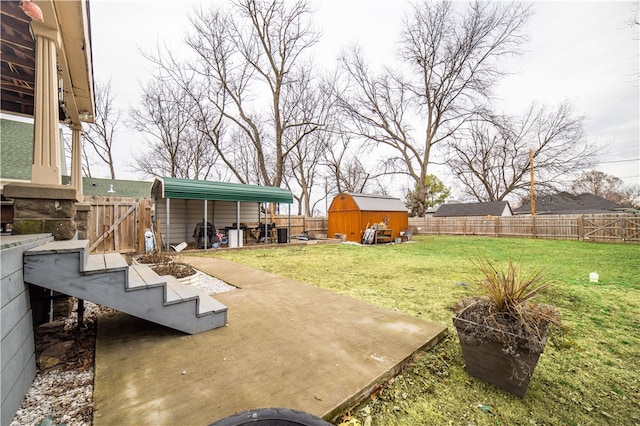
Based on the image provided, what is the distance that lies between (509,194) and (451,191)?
29.9ft

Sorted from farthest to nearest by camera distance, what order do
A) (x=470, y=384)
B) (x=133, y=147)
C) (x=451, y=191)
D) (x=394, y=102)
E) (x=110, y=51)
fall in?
(x=451, y=191) → (x=133, y=147) → (x=394, y=102) → (x=110, y=51) → (x=470, y=384)

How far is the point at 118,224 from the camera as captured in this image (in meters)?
8.39

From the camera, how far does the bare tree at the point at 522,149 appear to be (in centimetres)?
1917

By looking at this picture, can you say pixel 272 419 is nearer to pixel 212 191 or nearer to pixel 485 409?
pixel 485 409

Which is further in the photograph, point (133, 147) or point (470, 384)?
point (133, 147)

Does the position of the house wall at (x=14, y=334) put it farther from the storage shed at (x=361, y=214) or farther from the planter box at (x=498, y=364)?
the storage shed at (x=361, y=214)

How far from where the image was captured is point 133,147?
21969mm

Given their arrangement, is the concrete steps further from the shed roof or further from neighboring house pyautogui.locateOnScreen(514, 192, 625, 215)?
→ neighboring house pyautogui.locateOnScreen(514, 192, 625, 215)

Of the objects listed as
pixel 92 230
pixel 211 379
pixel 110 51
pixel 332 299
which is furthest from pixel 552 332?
pixel 110 51

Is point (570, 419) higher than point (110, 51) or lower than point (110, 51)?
lower

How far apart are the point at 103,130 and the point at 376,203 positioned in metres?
19.9

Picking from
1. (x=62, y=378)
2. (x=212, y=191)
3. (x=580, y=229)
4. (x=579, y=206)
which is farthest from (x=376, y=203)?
(x=579, y=206)

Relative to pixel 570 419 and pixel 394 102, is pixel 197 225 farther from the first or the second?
pixel 394 102

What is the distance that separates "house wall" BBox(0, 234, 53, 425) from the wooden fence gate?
7.43 meters
